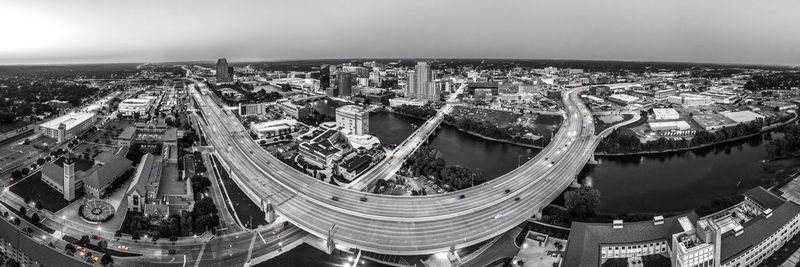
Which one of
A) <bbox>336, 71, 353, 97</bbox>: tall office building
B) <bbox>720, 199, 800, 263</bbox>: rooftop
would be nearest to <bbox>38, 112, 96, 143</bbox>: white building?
<bbox>336, 71, 353, 97</bbox>: tall office building

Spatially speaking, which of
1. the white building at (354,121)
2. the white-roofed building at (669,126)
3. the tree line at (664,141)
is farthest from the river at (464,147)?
the white-roofed building at (669,126)

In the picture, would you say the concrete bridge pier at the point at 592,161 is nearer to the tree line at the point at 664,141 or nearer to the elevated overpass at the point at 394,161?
the tree line at the point at 664,141

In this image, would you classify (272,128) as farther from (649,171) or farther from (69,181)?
(649,171)

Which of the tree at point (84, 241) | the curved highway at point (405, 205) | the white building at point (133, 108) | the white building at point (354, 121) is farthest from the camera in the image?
the white building at point (133, 108)

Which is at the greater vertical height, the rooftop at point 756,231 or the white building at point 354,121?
the white building at point 354,121

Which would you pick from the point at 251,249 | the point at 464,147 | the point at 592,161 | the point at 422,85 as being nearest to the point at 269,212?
the point at 251,249

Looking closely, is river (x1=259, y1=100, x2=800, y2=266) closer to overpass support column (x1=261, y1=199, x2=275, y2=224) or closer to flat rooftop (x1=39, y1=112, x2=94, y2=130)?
overpass support column (x1=261, y1=199, x2=275, y2=224)
